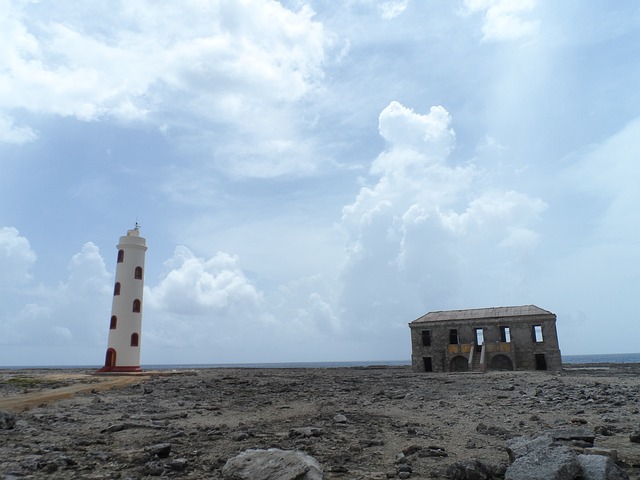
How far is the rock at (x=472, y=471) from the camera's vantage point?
6.48 metres

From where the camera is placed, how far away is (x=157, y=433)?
10156mm

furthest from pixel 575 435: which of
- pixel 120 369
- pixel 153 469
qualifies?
pixel 120 369

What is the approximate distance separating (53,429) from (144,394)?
8076mm

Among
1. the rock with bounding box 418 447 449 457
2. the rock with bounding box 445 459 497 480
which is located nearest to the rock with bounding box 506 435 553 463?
the rock with bounding box 445 459 497 480

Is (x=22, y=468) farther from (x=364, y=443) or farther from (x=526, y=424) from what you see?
(x=526, y=424)

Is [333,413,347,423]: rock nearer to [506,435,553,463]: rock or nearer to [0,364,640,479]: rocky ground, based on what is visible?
[0,364,640,479]: rocky ground

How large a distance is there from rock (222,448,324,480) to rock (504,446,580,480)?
2.57 metres

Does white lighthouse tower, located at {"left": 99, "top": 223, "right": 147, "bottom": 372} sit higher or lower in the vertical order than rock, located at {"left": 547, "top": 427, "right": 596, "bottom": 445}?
higher

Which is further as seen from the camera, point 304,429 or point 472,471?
point 304,429

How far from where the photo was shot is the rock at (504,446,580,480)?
584 centimetres

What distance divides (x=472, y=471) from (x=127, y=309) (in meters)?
30.9

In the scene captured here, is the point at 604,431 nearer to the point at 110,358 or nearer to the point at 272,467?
the point at 272,467

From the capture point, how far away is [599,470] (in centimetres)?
593

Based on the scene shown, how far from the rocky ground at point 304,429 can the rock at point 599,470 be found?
0.77m
